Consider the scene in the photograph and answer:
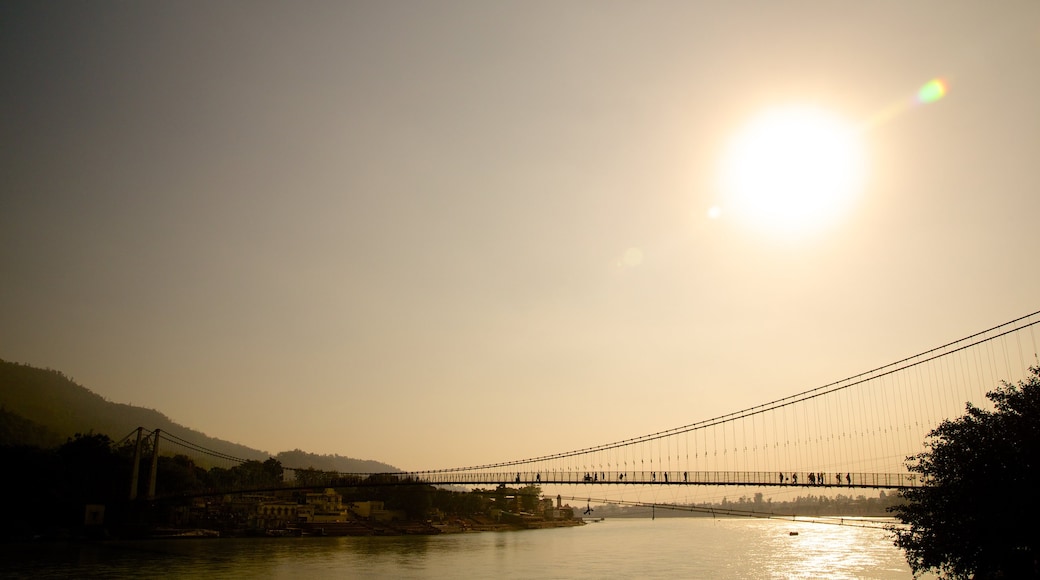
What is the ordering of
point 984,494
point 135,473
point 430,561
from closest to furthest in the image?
point 984,494, point 430,561, point 135,473

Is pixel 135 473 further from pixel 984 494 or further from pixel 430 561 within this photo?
pixel 984 494

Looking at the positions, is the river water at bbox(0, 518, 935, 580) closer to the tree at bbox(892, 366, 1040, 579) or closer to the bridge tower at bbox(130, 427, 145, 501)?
the bridge tower at bbox(130, 427, 145, 501)

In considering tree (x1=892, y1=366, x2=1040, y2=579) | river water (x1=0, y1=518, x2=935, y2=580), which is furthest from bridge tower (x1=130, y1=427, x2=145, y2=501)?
tree (x1=892, y1=366, x2=1040, y2=579)

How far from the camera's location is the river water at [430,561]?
147ft

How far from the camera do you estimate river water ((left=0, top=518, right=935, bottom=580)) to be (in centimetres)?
4469

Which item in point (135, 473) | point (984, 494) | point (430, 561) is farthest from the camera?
point (135, 473)

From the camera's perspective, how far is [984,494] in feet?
70.1

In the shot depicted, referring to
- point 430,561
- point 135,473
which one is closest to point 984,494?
point 430,561

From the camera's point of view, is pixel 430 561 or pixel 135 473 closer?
pixel 430 561

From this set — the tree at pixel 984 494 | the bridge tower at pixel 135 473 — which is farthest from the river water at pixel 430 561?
the tree at pixel 984 494

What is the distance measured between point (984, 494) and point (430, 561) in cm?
4342

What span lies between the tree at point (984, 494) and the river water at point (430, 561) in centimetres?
1704

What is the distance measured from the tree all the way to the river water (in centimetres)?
1704

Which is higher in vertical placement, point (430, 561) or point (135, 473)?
point (135, 473)
